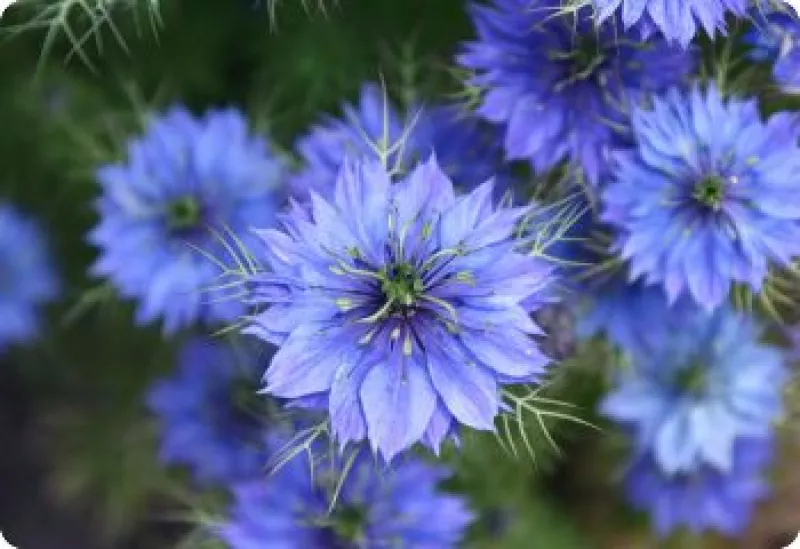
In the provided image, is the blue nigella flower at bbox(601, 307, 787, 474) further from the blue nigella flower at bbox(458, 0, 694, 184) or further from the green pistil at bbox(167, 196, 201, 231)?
the green pistil at bbox(167, 196, 201, 231)

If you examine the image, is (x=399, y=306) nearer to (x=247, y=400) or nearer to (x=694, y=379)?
(x=247, y=400)

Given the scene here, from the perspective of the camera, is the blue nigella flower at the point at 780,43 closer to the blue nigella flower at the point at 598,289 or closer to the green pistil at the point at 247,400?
the blue nigella flower at the point at 598,289

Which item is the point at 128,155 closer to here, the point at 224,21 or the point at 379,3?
the point at 224,21

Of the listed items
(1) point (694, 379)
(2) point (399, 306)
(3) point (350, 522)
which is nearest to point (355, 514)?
(3) point (350, 522)

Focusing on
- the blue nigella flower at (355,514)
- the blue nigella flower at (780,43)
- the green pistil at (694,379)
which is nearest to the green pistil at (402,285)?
the blue nigella flower at (355,514)

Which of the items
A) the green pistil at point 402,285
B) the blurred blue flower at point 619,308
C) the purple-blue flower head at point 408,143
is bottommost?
the blurred blue flower at point 619,308

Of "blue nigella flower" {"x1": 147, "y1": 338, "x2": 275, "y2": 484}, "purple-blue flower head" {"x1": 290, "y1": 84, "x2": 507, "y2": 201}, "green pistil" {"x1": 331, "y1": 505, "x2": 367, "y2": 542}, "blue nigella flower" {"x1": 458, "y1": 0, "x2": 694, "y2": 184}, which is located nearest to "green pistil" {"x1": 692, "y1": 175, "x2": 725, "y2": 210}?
"blue nigella flower" {"x1": 458, "y1": 0, "x2": 694, "y2": 184}

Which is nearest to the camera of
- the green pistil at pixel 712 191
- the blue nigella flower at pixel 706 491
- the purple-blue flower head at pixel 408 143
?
the green pistil at pixel 712 191
